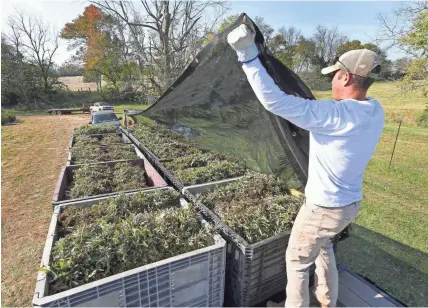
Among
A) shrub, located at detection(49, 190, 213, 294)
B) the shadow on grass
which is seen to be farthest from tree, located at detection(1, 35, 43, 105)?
the shadow on grass

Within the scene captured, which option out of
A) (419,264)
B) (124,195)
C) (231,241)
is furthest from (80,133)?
(419,264)

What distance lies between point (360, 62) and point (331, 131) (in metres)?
0.46

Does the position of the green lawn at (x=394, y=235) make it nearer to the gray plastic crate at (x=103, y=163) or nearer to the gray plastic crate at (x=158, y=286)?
the gray plastic crate at (x=158, y=286)

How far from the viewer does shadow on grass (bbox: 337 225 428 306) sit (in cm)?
299

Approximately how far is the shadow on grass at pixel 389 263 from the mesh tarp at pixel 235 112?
1.41 m

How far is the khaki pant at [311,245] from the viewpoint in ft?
6.14

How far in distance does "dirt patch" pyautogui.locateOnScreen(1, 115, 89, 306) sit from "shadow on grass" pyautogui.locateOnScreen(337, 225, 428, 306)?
3913 mm

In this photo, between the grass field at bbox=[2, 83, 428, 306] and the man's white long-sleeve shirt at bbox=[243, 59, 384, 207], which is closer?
the man's white long-sleeve shirt at bbox=[243, 59, 384, 207]

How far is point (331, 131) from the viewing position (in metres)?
1.62

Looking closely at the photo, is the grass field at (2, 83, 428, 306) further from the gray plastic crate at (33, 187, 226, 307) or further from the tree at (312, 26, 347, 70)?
the tree at (312, 26, 347, 70)

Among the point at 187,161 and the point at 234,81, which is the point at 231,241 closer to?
the point at 234,81

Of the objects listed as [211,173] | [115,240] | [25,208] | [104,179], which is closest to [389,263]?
[211,173]

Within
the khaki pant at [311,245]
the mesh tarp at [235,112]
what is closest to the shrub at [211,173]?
the mesh tarp at [235,112]

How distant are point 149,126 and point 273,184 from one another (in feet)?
16.0
